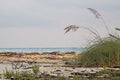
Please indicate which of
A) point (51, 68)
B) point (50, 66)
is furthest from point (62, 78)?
point (50, 66)

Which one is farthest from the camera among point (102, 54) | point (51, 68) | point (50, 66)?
point (50, 66)

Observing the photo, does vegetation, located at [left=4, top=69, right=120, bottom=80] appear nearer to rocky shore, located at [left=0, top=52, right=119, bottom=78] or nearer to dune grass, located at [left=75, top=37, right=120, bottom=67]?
rocky shore, located at [left=0, top=52, right=119, bottom=78]

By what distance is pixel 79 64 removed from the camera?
1307 centimetres

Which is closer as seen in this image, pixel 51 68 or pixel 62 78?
pixel 62 78

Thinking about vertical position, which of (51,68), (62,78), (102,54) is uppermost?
(102,54)

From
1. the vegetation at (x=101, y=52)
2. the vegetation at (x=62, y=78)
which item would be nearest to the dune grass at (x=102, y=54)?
the vegetation at (x=101, y=52)

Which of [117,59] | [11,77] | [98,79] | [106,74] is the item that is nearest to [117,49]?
[117,59]

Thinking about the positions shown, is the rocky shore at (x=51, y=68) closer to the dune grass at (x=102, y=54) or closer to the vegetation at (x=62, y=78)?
the vegetation at (x=62, y=78)

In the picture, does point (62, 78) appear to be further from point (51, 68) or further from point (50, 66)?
point (50, 66)

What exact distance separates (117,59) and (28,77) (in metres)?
5.13

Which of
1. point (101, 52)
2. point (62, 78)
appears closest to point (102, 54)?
point (101, 52)

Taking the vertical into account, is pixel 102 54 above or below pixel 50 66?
above

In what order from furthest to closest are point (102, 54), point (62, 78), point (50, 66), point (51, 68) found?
point (50, 66)
point (102, 54)
point (51, 68)
point (62, 78)

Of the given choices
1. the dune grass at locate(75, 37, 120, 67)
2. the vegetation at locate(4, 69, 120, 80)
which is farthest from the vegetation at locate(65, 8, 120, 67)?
the vegetation at locate(4, 69, 120, 80)
